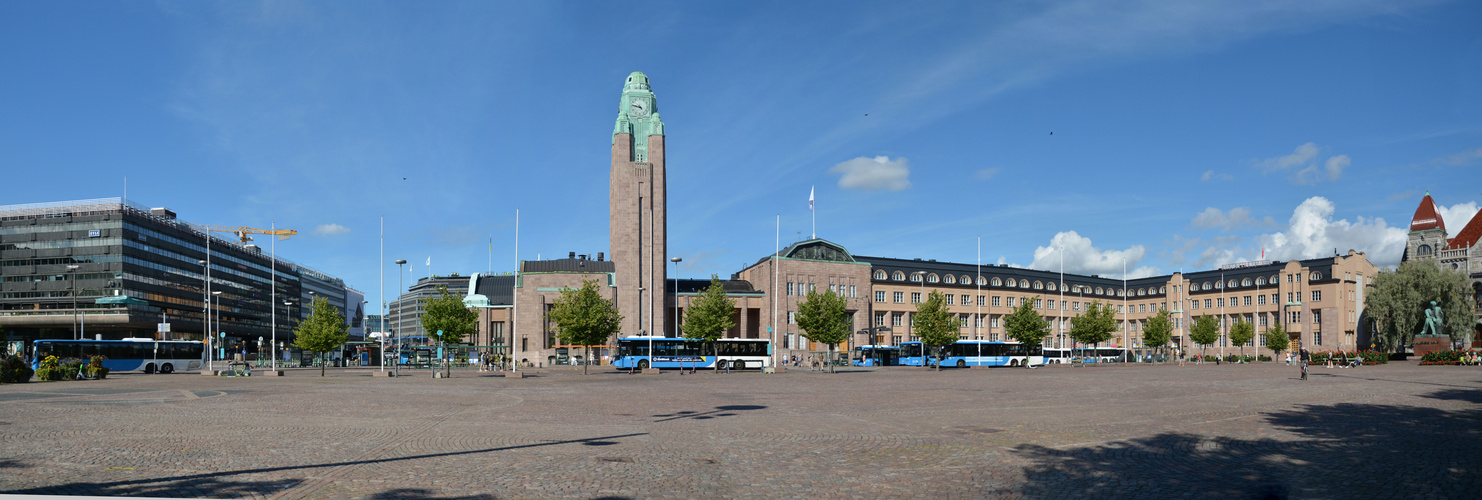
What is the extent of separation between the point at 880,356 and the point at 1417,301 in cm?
5448

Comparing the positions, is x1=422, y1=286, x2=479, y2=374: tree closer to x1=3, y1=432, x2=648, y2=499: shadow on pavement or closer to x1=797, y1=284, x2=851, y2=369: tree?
x1=797, y1=284, x2=851, y2=369: tree

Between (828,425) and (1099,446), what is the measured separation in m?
5.79

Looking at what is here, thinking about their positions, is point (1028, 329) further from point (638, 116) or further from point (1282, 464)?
point (1282, 464)

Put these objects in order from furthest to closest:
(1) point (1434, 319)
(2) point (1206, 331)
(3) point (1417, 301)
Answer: (2) point (1206, 331)
(3) point (1417, 301)
(1) point (1434, 319)

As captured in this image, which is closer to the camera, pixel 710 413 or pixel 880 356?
pixel 710 413

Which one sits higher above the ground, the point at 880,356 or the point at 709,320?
the point at 709,320

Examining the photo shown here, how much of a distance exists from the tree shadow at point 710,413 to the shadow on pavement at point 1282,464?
28.8ft

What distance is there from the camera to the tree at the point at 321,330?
5544 cm

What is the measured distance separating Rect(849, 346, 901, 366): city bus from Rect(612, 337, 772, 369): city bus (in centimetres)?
2546

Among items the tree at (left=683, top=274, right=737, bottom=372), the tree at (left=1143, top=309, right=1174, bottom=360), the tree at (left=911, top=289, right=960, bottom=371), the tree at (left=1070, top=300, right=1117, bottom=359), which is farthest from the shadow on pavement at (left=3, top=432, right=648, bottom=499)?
the tree at (left=1143, top=309, right=1174, bottom=360)

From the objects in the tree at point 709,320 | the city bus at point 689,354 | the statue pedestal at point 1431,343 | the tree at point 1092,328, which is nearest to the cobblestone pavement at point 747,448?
the tree at point 709,320

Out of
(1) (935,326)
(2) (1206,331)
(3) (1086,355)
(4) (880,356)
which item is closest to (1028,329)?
(1) (935,326)

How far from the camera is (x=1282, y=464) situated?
1273cm

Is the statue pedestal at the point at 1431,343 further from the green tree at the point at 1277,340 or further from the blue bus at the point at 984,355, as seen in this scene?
the green tree at the point at 1277,340
